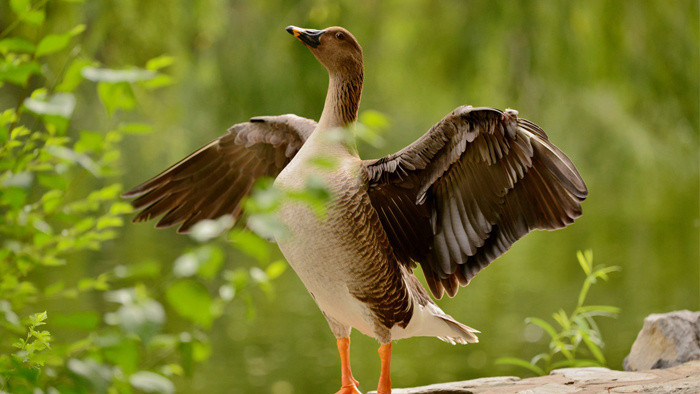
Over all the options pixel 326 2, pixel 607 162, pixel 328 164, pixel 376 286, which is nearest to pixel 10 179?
pixel 328 164

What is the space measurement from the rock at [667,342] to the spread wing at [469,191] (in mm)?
904

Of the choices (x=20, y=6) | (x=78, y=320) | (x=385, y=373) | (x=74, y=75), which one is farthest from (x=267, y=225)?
(x=385, y=373)

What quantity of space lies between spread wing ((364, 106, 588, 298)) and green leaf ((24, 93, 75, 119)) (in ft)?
4.91

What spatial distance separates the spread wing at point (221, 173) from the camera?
9.46 feet

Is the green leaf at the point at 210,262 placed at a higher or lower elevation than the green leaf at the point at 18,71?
lower

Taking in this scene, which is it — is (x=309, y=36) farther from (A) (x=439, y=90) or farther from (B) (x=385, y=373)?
(A) (x=439, y=90)

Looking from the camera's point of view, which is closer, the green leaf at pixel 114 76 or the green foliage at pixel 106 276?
the green foliage at pixel 106 276

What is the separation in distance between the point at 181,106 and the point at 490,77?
2.23 meters

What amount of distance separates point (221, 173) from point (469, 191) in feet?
3.34

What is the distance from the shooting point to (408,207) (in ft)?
8.39

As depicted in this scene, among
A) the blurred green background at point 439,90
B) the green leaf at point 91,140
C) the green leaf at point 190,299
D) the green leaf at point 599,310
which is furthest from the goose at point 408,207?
the blurred green background at point 439,90

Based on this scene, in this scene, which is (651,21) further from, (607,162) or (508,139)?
(508,139)

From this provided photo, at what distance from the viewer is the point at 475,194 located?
97.3 inches

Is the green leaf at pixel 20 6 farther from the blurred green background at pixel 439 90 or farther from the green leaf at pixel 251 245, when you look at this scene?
the blurred green background at pixel 439 90
